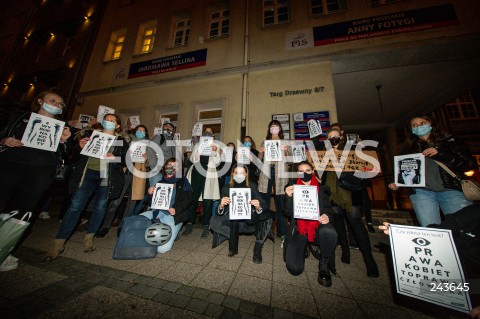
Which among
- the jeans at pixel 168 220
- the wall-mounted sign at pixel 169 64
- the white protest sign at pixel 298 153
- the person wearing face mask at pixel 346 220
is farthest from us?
the wall-mounted sign at pixel 169 64

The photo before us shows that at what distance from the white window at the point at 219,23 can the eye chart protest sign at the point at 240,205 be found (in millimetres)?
8109

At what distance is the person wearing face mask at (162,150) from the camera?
4533 millimetres

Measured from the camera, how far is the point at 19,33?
13.9 metres

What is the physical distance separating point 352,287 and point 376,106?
409 inches

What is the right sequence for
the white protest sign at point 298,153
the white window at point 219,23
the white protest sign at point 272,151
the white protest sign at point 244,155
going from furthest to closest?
the white window at point 219,23 → the white protest sign at point 244,155 → the white protest sign at point 298,153 → the white protest sign at point 272,151

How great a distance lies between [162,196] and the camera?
133 inches

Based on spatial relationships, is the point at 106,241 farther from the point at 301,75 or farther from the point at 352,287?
the point at 301,75

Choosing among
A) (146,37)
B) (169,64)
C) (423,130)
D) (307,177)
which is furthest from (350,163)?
(146,37)

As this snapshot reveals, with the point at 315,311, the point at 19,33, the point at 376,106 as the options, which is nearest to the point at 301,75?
the point at 376,106

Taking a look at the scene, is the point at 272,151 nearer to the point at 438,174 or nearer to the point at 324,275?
the point at 324,275

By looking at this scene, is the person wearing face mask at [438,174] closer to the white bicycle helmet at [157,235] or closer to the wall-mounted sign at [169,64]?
the white bicycle helmet at [157,235]

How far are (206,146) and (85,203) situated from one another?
2.63 metres

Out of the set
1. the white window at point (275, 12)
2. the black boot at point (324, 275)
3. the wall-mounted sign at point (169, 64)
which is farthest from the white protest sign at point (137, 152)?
the white window at point (275, 12)

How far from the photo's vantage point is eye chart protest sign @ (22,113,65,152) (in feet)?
8.27
